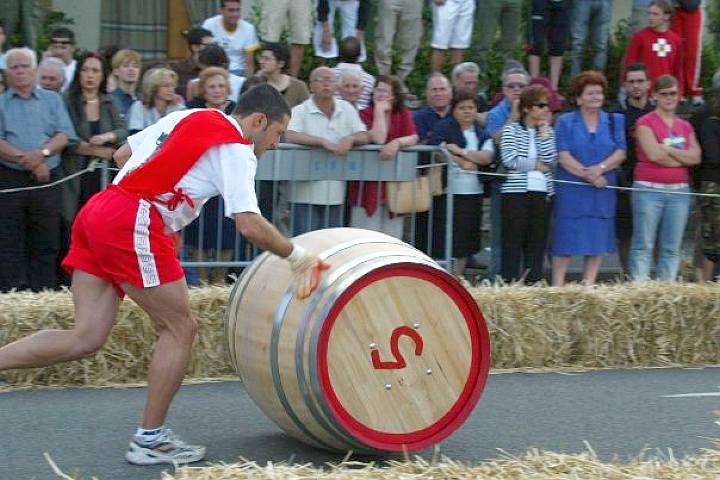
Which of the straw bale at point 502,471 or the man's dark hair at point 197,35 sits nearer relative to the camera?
the straw bale at point 502,471

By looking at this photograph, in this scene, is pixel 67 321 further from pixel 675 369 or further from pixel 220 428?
pixel 675 369

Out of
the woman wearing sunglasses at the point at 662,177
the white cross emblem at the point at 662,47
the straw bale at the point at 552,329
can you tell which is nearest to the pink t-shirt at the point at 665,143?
the woman wearing sunglasses at the point at 662,177

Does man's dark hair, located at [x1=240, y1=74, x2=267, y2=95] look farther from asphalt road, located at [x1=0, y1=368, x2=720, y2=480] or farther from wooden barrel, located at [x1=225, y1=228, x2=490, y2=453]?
wooden barrel, located at [x1=225, y1=228, x2=490, y2=453]

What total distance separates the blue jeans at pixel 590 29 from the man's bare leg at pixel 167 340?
29.0 feet

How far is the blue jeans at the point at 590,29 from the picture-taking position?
14664 millimetres

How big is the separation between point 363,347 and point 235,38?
7126 millimetres

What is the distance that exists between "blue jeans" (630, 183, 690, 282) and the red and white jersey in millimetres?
5586

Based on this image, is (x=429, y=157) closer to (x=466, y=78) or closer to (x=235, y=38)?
(x=466, y=78)

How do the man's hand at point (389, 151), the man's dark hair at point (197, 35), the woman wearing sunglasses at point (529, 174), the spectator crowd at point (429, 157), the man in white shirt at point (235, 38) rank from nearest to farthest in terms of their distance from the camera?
the spectator crowd at point (429, 157) < the man's hand at point (389, 151) < the woman wearing sunglasses at point (529, 174) < the man's dark hair at point (197, 35) < the man in white shirt at point (235, 38)

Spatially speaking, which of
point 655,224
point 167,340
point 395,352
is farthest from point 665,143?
point 167,340

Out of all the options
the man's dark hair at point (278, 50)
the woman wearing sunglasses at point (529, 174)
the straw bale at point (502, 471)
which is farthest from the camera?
the man's dark hair at point (278, 50)

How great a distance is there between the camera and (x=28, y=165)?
10.2m

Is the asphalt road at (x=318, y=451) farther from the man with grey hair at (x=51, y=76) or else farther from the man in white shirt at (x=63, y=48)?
the man in white shirt at (x=63, y=48)

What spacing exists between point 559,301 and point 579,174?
1691 mm
